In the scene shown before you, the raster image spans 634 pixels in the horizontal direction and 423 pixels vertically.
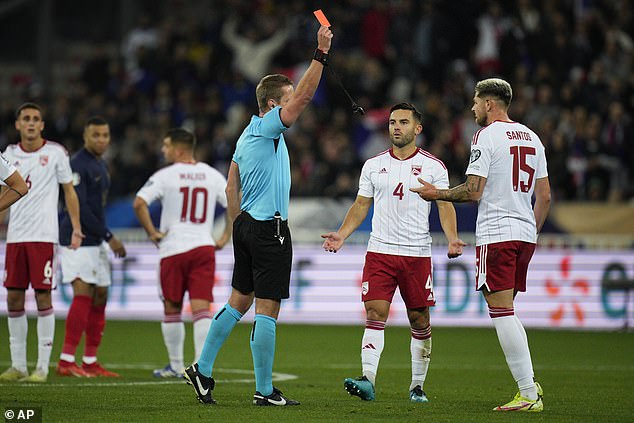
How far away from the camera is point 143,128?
26.1m

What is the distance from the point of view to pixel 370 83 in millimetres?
24469

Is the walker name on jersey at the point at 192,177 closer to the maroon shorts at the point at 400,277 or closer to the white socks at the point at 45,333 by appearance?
the white socks at the point at 45,333

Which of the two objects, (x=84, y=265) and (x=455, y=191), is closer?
(x=455, y=191)

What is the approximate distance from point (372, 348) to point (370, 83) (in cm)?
1475

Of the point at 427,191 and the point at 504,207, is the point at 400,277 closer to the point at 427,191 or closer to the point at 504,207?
the point at 427,191

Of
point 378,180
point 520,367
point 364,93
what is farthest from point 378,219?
point 364,93

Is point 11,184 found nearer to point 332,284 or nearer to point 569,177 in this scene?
point 332,284

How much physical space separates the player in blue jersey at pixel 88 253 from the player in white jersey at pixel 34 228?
595 mm

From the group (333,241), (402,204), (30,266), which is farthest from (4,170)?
(402,204)

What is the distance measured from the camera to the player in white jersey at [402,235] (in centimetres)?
1030

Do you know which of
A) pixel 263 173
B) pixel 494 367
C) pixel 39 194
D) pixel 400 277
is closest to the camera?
pixel 263 173

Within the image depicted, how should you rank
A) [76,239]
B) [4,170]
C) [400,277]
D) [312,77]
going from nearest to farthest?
1. [312,77]
2. [4,170]
3. [400,277]
4. [76,239]

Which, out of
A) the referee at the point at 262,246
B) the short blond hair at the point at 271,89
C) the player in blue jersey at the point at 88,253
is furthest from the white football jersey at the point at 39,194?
the short blond hair at the point at 271,89

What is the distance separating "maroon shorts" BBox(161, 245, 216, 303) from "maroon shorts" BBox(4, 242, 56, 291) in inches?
49.1
